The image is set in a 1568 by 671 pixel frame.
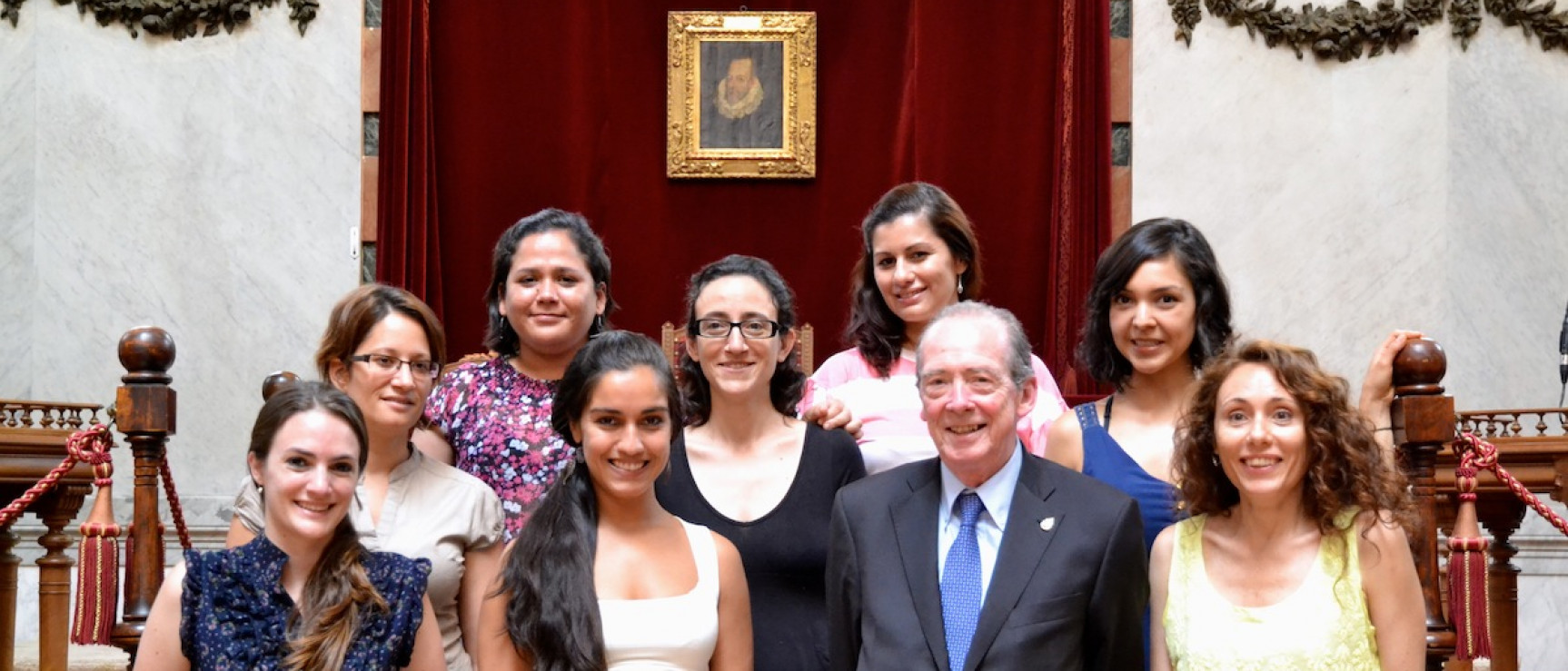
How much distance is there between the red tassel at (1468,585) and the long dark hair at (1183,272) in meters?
0.83

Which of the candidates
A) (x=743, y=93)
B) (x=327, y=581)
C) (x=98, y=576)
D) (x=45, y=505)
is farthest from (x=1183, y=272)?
(x=743, y=93)

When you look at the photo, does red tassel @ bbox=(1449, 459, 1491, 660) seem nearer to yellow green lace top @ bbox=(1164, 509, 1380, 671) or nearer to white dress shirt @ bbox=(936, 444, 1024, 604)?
yellow green lace top @ bbox=(1164, 509, 1380, 671)

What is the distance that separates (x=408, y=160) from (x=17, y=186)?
1641 millimetres

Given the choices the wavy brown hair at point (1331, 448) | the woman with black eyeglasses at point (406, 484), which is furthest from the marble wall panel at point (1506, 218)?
the woman with black eyeglasses at point (406, 484)

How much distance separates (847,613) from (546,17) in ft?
15.3

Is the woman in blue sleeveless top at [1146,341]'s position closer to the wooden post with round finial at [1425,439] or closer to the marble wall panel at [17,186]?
the wooden post with round finial at [1425,439]

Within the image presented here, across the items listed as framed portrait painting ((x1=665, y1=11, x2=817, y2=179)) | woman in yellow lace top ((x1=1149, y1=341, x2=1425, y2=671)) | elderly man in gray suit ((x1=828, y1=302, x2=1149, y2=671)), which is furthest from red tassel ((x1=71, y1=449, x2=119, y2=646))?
framed portrait painting ((x1=665, y1=11, x2=817, y2=179))

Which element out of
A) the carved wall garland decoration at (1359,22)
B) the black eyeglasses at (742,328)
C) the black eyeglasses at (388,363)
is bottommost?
the black eyeglasses at (388,363)

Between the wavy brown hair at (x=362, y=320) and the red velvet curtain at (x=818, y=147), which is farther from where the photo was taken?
the red velvet curtain at (x=818, y=147)

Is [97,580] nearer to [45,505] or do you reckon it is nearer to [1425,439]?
[45,505]

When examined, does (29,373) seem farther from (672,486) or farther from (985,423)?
(985,423)

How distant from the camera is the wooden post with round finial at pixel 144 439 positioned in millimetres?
3609

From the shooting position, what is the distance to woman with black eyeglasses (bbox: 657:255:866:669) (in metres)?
3.03

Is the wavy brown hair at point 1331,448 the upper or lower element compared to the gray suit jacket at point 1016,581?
upper
